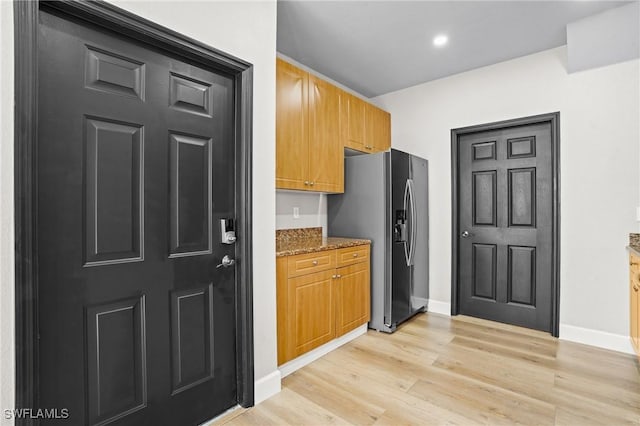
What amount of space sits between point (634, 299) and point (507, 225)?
1206 millimetres

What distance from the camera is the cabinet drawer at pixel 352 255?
2.85 metres

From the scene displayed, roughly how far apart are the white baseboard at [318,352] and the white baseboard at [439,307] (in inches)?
43.1

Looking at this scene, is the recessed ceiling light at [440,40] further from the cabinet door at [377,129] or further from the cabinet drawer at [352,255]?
the cabinet drawer at [352,255]

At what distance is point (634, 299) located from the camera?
7.97 ft

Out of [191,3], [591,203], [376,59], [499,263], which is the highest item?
[376,59]

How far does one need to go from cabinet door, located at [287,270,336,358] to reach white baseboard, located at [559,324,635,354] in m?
2.18

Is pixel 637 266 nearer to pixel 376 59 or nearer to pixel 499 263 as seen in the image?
pixel 499 263

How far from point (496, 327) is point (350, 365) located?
5.89 ft

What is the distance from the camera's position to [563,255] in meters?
3.06

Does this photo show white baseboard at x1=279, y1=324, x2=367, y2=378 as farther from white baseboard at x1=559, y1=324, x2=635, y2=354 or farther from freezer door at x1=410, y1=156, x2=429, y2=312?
white baseboard at x1=559, y1=324, x2=635, y2=354

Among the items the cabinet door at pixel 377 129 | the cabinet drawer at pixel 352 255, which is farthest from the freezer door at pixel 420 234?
the cabinet drawer at pixel 352 255

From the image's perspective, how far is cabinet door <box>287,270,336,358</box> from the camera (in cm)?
240
